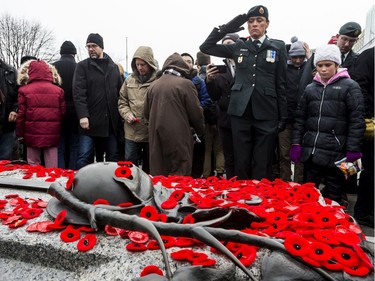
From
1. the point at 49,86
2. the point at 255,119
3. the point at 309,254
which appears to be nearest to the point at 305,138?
the point at 255,119

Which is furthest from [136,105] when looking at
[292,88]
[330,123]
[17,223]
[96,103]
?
[17,223]

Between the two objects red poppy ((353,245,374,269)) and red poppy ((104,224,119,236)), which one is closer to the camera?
red poppy ((353,245,374,269))

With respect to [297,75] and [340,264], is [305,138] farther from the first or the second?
[340,264]

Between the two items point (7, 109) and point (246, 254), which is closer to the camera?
point (246, 254)

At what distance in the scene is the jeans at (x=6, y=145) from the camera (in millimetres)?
4758

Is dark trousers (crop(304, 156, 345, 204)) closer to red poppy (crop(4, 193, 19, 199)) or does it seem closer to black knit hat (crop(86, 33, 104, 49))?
red poppy (crop(4, 193, 19, 199))

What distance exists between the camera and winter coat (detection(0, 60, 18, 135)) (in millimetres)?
4740

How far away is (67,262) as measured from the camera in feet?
4.58

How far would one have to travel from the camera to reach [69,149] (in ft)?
17.8

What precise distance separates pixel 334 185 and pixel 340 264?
2.86 meters

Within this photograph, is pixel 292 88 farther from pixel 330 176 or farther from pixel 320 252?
pixel 320 252

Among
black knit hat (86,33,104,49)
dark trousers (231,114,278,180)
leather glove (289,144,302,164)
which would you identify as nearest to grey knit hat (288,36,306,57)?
dark trousers (231,114,278,180)

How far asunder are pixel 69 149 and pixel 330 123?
11.8 feet

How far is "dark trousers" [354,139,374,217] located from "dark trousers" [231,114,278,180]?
3.29 feet
